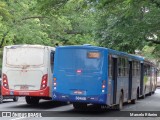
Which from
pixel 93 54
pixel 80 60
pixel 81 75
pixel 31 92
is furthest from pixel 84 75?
pixel 31 92

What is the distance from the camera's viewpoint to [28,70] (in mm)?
20375

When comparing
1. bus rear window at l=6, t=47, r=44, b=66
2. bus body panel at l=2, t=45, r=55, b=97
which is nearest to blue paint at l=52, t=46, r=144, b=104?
bus body panel at l=2, t=45, r=55, b=97

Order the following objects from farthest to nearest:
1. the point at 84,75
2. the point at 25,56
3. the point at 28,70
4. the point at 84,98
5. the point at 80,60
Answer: the point at 25,56 → the point at 28,70 → the point at 80,60 → the point at 84,75 → the point at 84,98

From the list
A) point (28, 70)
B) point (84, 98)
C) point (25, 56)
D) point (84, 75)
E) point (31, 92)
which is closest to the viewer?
point (84, 98)

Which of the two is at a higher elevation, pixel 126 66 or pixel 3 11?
pixel 3 11

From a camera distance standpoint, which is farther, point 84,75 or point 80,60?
point 80,60

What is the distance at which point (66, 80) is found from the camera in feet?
59.3

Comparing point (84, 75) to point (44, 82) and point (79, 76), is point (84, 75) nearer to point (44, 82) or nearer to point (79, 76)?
point (79, 76)

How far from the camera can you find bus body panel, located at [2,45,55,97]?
2028 cm

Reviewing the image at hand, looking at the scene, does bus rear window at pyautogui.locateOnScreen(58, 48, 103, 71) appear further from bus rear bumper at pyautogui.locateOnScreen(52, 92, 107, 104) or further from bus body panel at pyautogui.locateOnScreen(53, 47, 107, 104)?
bus rear bumper at pyautogui.locateOnScreen(52, 92, 107, 104)

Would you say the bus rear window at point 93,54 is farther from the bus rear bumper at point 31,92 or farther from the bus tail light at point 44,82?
the bus rear bumper at point 31,92

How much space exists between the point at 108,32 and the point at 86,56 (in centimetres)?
1377

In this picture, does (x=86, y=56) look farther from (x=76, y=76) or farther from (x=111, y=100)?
(x=111, y=100)

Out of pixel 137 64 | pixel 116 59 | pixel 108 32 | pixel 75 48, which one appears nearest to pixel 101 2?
pixel 75 48
